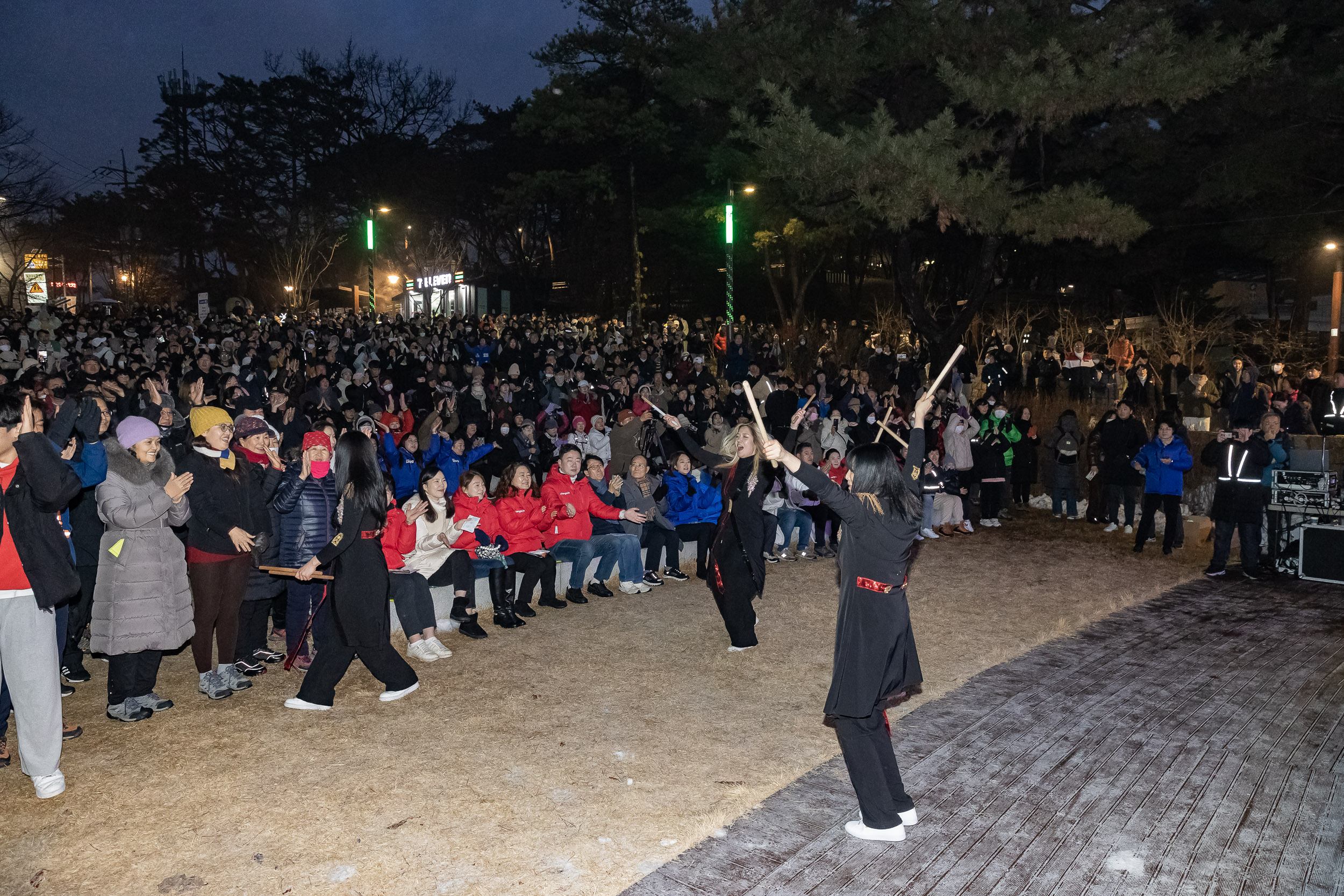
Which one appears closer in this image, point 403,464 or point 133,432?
point 133,432

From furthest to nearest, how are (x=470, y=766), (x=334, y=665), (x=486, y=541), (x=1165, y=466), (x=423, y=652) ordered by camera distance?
(x=1165, y=466), (x=486, y=541), (x=423, y=652), (x=334, y=665), (x=470, y=766)

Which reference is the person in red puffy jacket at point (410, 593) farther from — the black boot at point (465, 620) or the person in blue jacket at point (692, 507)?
the person in blue jacket at point (692, 507)

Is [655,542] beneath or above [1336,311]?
beneath

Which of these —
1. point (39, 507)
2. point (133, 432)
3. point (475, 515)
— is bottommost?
point (475, 515)

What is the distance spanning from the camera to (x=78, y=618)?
6379 millimetres

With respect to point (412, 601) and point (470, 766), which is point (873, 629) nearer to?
point (470, 766)

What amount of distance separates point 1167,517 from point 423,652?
864cm

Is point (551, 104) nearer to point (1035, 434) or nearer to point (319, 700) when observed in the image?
point (1035, 434)

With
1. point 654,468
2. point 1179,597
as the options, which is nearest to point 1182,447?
point 1179,597

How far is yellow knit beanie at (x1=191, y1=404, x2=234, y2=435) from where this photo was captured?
19.0 ft

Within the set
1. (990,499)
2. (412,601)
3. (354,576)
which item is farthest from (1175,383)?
(354,576)

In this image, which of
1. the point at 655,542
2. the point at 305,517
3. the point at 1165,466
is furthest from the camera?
the point at 1165,466

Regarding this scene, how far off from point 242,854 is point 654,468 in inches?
341

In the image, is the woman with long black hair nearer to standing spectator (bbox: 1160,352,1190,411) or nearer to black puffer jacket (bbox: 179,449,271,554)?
black puffer jacket (bbox: 179,449,271,554)
